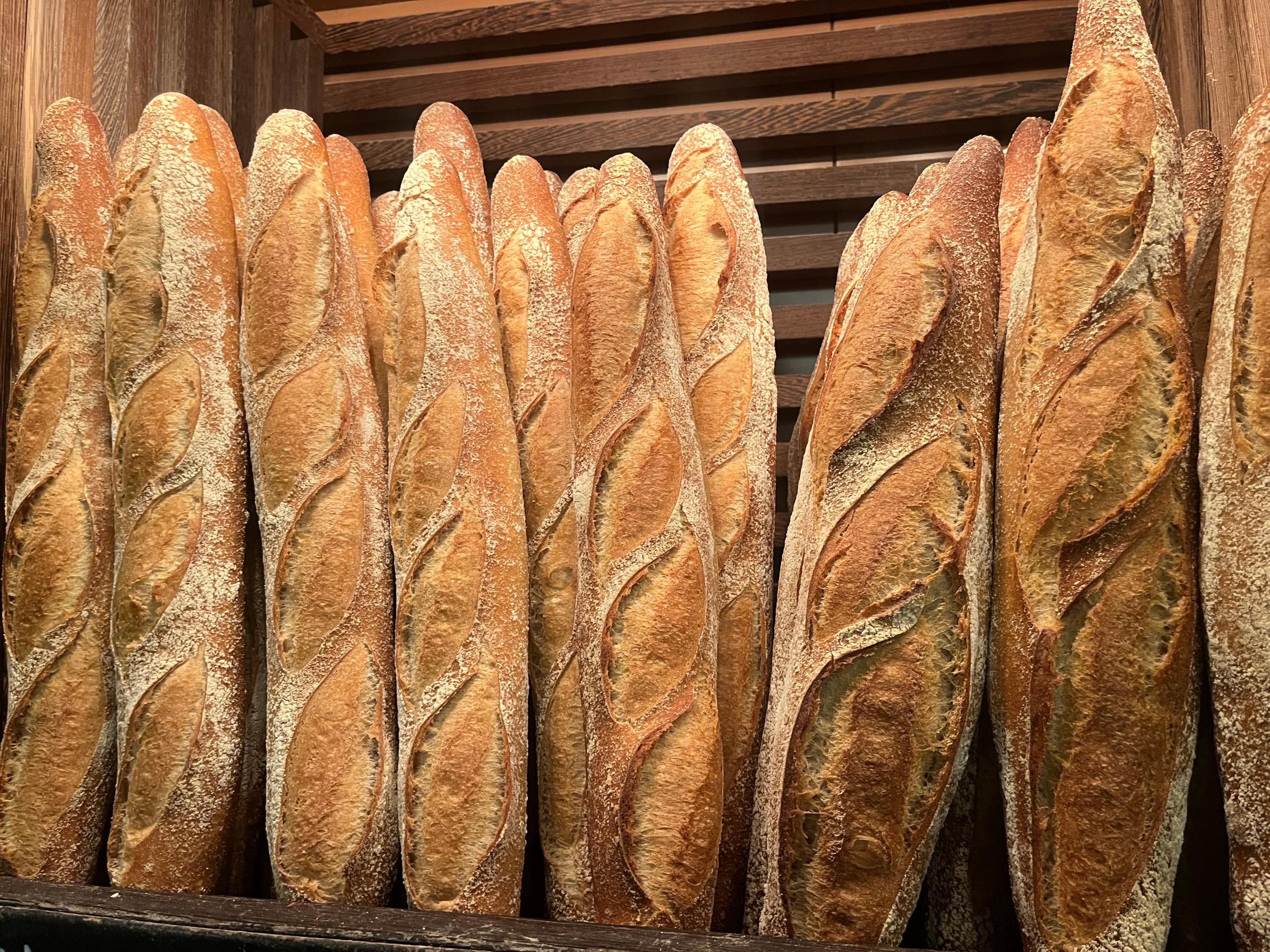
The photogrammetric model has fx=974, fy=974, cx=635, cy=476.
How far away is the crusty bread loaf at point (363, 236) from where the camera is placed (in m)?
1.30

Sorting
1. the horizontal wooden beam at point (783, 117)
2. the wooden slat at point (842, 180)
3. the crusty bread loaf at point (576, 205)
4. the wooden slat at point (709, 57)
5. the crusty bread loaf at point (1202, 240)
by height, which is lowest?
the crusty bread loaf at point (1202, 240)

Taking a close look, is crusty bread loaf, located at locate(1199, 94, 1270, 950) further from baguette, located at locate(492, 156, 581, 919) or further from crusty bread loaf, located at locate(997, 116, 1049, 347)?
baguette, located at locate(492, 156, 581, 919)

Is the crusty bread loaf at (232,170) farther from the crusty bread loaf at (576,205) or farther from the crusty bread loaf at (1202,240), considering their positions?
the crusty bread loaf at (1202,240)

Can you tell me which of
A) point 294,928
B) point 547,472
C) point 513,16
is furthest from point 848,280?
point 294,928

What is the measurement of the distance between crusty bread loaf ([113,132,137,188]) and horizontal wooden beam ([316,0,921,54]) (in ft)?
1.82

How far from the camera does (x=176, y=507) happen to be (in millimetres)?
1174

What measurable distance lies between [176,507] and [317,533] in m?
0.19

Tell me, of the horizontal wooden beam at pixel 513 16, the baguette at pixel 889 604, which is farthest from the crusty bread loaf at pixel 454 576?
the horizontal wooden beam at pixel 513 16

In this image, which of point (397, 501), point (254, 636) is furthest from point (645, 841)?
point (254, 636)

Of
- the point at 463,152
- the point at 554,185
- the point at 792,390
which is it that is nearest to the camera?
the point at 463,152

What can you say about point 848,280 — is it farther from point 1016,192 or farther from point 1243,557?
point 1243,557

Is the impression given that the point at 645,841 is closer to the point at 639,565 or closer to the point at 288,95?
the point at 639,565

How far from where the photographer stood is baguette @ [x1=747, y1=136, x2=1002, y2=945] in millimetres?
915

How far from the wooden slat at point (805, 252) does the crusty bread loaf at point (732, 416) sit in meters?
0.30
